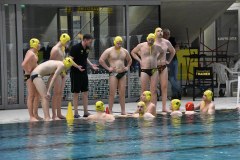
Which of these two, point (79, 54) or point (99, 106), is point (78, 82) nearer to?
point (79, 54)

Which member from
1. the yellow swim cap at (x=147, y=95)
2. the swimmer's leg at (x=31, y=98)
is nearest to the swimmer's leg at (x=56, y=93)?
the swimmer's leg at (x=31, y=98)

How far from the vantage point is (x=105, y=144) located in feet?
36.5

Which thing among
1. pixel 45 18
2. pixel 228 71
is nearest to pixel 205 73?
pixel 228 71

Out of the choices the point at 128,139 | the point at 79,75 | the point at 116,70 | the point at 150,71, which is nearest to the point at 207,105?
the point at 150,71

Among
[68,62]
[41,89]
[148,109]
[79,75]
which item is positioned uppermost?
[68,62]

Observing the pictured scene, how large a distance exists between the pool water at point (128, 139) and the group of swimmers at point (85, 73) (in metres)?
0.50

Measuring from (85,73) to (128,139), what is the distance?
4.06m

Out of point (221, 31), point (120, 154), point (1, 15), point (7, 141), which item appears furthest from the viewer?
point (221, 31)

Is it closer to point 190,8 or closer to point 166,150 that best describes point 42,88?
point 166,150

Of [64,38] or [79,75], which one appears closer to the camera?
[64,38]

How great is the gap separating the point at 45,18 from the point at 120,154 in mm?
9027

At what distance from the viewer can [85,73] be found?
1552 centimetres

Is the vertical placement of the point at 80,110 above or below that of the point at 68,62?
below

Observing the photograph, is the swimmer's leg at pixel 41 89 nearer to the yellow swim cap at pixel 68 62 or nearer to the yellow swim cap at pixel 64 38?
the yellow swim cap at pixel 68 62
